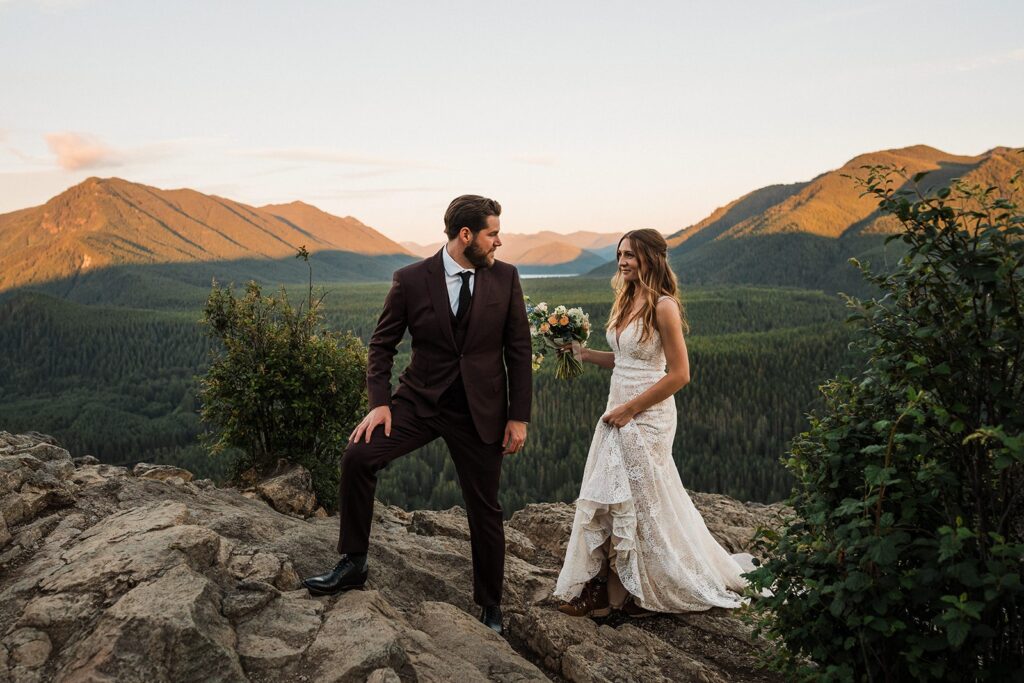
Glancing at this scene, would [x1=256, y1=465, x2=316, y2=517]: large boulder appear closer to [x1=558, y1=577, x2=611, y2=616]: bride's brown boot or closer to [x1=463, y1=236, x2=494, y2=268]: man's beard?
[x1=558, y1=577, x2=611, y2=616]: bride's brown boot

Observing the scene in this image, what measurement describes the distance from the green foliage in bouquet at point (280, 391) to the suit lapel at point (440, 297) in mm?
4280

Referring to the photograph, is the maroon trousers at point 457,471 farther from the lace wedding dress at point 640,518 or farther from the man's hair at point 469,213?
the man's hair at point 469,213

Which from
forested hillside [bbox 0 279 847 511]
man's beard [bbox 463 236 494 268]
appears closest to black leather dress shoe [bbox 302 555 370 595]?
man's beard [bbox 463 236 494 268]

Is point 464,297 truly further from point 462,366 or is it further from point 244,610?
point 244,610

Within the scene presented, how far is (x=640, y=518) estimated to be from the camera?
5656 millimetres

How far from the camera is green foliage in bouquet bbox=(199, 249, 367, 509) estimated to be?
8891mm

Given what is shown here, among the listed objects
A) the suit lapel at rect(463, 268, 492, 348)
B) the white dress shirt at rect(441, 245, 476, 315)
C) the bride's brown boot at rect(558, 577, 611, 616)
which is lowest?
the bride's brown boot at rect(558, 577, 611, 616)

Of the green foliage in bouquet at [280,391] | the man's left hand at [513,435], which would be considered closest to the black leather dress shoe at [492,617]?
the man's left hand at [513,435]

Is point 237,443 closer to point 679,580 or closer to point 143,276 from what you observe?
point 679,580

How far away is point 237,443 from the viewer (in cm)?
901

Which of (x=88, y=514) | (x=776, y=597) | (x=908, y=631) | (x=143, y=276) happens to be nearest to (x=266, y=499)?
(x=88, y=514)

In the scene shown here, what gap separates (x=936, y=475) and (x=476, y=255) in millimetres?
3003

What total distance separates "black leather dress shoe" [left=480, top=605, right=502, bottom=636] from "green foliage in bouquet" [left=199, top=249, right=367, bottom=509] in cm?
404

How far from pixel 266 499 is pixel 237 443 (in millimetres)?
1250
